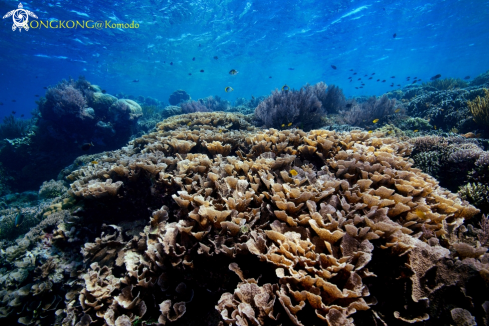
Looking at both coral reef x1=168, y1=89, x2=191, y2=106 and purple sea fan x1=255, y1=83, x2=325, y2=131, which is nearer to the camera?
Result: purple sea fan x1=255, y1=83, x2=325, y2=131

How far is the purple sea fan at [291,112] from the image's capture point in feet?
22.7

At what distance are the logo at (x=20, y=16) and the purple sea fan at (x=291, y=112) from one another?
2403 centimetres

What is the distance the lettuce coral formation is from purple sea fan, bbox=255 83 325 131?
12.7 feet

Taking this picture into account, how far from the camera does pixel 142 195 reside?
367 centimetres

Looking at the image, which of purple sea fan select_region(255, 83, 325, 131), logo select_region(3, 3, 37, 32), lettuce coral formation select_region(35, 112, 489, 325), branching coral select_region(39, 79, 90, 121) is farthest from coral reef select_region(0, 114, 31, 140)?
purple sea fan select_region(255, 83, 325, 131)

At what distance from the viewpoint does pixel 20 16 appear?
56.1 feet

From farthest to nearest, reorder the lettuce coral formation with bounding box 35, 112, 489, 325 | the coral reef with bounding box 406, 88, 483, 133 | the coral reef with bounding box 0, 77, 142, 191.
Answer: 1. the coral reef with bounding box 0, 77, 142, 191
2. the coral reef with bounding box 406, 88, 483, 133
3. the lettuce coral formation with bounding box 35, 112, 489, 325

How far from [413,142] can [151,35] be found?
105 ft

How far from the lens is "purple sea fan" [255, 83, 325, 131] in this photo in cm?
693

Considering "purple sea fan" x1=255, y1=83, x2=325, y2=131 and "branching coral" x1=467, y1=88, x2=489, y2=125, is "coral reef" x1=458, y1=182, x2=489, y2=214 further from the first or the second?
"branching coral" x1=467, y1=88, x2=489, y2=125

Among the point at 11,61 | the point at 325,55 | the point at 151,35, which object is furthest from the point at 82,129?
the point at 325,55

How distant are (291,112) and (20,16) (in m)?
26.9

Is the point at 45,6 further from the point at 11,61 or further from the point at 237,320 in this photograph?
the point at 237,320

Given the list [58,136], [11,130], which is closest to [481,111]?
[58,136]
